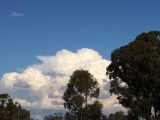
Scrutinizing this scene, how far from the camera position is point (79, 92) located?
103 metres

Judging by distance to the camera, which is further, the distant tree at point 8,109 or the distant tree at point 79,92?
the distant tree at point 8,109

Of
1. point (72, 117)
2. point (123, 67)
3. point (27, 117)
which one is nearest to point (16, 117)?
point (27, 117)

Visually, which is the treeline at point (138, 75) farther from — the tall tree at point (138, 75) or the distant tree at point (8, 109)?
the distant tree at point (8, 109)

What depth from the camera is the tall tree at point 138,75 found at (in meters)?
80.9

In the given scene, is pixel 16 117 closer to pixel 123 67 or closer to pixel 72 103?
pixel 72 103

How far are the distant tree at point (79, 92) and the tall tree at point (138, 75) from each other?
1894 cm

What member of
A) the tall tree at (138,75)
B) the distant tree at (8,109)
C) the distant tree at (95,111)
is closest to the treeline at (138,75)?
the tall tree at (138,75)

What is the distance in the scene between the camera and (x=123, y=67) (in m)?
83.1

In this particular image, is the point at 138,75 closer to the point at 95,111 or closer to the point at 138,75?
the point at 138,75

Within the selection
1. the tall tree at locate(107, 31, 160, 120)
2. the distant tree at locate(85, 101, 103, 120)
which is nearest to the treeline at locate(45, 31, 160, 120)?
the tall tree at locate(107, 31, 160, 120)

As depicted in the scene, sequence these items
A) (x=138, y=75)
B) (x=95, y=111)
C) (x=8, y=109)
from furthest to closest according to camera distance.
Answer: (x=8, y=109) < (x=95, y=111) < (x=138, y=75)

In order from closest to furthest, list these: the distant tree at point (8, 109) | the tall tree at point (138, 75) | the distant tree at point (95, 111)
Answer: the tall tree at point (138, 75)
the distant tree at point (95, 111)
the distant tree at point (8, 109)

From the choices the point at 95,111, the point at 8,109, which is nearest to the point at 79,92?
the point at 95,111

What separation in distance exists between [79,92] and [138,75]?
23698 millimetres
